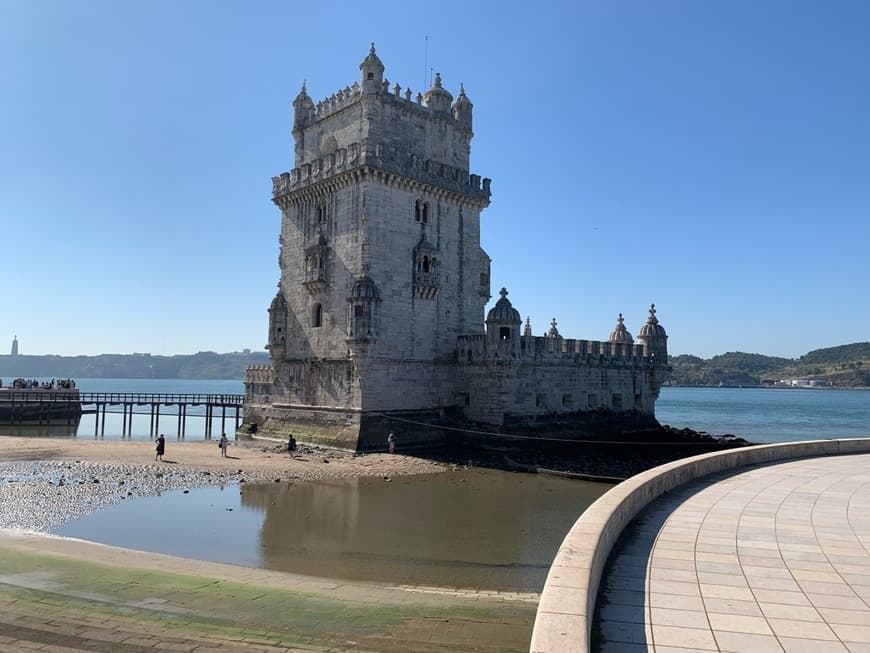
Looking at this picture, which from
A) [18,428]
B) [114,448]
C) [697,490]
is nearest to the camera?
[697,490]

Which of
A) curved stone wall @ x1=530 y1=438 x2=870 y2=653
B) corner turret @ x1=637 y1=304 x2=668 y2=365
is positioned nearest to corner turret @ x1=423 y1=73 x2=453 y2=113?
corner turret @ x1=637 y1=304 x2=668 y2=365

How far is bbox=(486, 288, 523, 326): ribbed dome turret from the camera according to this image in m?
31.0

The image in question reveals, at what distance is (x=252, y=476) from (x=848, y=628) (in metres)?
21.4

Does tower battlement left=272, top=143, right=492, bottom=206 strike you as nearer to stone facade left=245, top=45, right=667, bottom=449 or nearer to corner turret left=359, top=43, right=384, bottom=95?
stone facade left=245, top=45, right=667, bottom=449

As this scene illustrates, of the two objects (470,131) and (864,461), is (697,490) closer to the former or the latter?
(864,461)

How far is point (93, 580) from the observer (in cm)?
1146

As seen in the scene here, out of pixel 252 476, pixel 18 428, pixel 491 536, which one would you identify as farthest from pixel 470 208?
pixel 18 428

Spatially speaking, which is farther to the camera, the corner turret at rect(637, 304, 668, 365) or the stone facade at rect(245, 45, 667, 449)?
the corner turret at rect(637, 304, 668, 365)

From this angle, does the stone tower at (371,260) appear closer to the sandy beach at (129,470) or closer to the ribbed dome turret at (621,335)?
the sandy beach at (129,470)

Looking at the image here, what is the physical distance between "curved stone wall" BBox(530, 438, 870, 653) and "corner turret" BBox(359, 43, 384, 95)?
23430mm

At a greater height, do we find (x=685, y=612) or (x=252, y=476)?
(x=685, y=612)

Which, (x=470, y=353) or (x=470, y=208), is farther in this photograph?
(x=470, y=208)

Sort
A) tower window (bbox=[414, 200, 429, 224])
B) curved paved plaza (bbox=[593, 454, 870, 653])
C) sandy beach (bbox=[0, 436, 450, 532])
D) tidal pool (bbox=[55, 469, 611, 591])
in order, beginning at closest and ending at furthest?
1. curved paved plaza (bbox=[593, 454, 870, 653])
2. tidal pool (bbox=[55, 469, 611, 591])
3. sandy beach (bbox=[0, 436, 450, 532])
4. tower window (bbox=[414, 200, 429, 224])

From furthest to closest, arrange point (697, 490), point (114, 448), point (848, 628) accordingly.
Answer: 1. point (114, 448)
2. point (697, 490)
3. point (848, 628)
